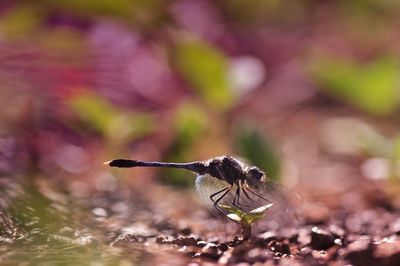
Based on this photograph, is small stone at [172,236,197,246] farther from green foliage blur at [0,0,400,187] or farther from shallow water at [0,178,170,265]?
green foliage blur at [0,0,400,187]

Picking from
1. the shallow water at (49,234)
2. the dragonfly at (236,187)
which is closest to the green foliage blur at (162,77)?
the shallow water at (49,234)

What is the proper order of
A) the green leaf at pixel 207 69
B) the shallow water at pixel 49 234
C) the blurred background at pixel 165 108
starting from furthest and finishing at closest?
the green leaf at pixel 207 69, the blurred background at pixel 165 108, the shallow water at pixel 49 234

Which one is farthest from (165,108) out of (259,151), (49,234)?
(49,234)

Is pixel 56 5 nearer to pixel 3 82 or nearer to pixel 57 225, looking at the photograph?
pixel 3 82

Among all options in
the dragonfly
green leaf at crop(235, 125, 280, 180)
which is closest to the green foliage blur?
green leaf at crop(235, 125, 280, 180)

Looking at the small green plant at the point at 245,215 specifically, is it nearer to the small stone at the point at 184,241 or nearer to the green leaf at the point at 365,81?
the small stone at the point at 184,241

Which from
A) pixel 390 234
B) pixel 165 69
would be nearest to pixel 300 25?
pixel 165 69
